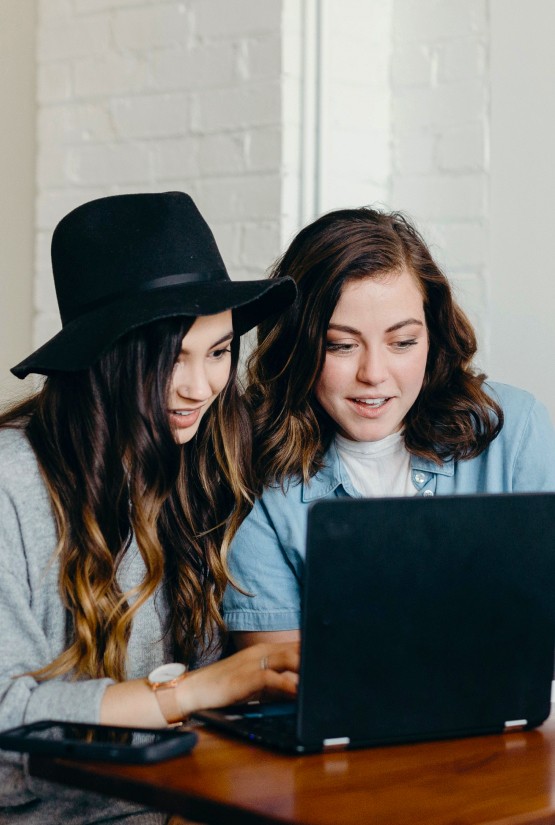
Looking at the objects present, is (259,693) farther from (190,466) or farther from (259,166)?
(259,166)

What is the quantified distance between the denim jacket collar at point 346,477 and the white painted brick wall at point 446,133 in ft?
1.57

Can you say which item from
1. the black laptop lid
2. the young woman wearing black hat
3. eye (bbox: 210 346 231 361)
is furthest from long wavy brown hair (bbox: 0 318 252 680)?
the black laptop lid

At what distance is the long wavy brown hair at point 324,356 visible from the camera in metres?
1.75

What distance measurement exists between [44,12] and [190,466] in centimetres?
131

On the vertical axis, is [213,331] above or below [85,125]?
below

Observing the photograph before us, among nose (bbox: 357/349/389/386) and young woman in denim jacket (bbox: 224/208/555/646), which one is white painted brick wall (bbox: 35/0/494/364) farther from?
nose (bbox: 357/349/389/386)

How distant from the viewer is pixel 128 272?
4.77 feet

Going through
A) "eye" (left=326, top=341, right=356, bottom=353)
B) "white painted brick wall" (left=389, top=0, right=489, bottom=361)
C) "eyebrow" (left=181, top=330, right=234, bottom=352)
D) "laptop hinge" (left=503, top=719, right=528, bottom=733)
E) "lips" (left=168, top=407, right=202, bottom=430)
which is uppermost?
"white painted brick wall" (left=389, top=0, right=489, bottom=361)

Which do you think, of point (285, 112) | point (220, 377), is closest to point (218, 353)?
point (220, 377)

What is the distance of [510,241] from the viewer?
86.0 inches

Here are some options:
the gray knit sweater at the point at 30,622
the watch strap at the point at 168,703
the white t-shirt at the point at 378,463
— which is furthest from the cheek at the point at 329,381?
the watch strap at the point at 168,703

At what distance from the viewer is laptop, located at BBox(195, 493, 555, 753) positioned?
106cm

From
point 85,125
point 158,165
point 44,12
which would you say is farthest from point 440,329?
point 44,12

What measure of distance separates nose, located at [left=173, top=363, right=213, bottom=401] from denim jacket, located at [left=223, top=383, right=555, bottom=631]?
1.09 feet
